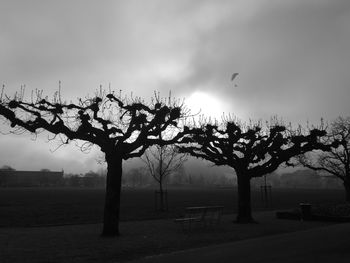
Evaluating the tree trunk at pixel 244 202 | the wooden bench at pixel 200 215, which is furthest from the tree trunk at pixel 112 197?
the tree trunk at pixel 244 202

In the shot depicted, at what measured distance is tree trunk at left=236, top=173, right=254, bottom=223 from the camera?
2373 centimetres

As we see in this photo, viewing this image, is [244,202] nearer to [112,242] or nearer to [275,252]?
[112,242]

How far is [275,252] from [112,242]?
5806 mm

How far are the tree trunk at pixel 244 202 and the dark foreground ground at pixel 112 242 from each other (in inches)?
95.8

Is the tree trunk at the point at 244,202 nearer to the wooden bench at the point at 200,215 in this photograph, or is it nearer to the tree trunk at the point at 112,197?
the wooden bench at the point at 200,215

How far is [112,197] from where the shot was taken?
17609 mm

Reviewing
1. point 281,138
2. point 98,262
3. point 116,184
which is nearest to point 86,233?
point 116,184

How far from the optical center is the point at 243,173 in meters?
24.6

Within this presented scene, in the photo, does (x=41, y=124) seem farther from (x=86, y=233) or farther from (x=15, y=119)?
(x=86, y=233)

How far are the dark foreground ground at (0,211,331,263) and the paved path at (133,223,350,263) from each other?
0.56 metres

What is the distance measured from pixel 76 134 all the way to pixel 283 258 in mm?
9814

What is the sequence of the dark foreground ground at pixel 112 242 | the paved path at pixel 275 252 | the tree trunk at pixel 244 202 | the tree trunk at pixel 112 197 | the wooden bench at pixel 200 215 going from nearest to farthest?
the paved path at pixel 275 252
the dark foreground ground at pixel 112 242
the tree trunk at pixel 112 197
the wooden bench at pixel 200 215
the tree trunk at pixel 244 202

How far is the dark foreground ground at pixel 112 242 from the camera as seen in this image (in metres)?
12.1

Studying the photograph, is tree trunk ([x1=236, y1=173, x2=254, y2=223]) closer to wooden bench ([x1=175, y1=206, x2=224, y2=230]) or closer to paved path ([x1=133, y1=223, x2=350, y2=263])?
wooden bench ([x1=175, y1=206, x2=224, y2=230])
